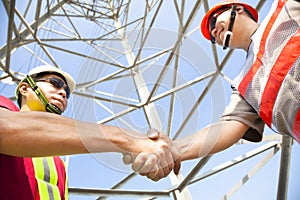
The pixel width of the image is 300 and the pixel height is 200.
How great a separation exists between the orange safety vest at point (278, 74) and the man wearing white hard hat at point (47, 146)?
643 mm

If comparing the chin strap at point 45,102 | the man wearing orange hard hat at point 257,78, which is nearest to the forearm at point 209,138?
the man wearing orange hard hat at point 257,78

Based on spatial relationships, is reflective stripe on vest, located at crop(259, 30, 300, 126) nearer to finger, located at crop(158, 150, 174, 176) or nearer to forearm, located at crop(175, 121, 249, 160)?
forearm, located at crop(175, 121, 249, 160)

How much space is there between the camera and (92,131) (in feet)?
5.20

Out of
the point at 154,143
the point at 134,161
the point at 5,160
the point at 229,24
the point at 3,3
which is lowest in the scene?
the point at 134,161

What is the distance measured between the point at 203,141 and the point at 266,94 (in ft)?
1.99

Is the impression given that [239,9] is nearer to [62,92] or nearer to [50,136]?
[62,92]

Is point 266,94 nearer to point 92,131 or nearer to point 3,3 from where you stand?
point 92,131

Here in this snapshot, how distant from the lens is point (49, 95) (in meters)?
3.46

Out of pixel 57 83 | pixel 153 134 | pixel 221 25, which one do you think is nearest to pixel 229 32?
pixel 221 25

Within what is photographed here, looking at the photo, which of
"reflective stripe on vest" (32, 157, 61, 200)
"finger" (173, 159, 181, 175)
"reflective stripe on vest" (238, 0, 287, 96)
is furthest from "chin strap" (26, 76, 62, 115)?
"reflective stripe on vest" (238, 0, 287, 96)

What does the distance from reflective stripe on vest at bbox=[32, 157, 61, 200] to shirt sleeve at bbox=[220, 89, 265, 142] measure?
4.35 ft

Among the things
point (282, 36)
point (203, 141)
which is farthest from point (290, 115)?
point (203, 141)

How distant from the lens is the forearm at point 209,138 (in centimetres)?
264

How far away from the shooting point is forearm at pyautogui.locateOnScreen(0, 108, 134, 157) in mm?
1443
